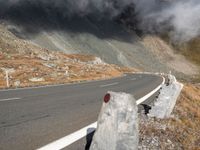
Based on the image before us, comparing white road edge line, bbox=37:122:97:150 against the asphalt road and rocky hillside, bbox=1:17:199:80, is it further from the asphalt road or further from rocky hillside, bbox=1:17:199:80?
rocky hillside, bbox=1:17:199:80

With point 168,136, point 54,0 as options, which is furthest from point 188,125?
point 54,0

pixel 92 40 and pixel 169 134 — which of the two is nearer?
pixel 169 134

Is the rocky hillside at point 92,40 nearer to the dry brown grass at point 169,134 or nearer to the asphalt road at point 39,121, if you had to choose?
the asphalt road at point 39,121

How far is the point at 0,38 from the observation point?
69.1 meters

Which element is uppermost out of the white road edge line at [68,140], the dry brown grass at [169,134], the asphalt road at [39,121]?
the asphalt road at [39,121]

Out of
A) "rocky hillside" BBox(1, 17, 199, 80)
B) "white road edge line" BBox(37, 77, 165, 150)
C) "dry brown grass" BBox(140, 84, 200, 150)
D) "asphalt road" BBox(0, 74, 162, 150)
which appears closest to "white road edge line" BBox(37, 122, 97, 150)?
"white road edge line" BBox(37, 77, 165, 150)

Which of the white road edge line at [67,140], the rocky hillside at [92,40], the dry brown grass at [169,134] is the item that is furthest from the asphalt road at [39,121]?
the rocky hillside at [92,40]

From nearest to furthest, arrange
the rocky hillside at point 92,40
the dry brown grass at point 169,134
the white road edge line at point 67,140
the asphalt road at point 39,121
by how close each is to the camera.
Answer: the white road edge line at point 67,140, the asphalt road at point 39,121, the dry brown grass at point 169,134, the rocky hillside at point 92,40

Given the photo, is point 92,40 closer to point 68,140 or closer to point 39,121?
point 39,121

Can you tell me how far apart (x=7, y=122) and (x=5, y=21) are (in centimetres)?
8392

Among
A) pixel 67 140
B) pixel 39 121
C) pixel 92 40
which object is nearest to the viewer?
pixel 67 140

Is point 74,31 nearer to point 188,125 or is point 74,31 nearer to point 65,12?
point 65,12

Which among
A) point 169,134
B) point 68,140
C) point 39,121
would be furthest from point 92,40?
point 68,140

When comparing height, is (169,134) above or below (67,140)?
below
